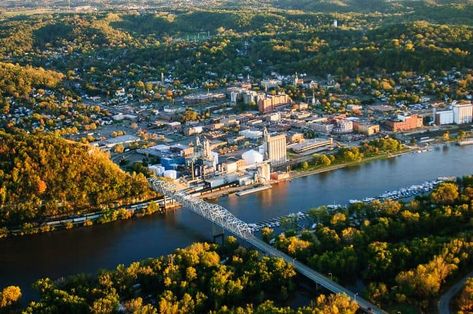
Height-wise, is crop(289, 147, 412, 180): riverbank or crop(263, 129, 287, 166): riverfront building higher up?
crop(263, 129, 287, 166): riverfront building

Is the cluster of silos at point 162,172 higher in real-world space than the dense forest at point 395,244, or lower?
lower

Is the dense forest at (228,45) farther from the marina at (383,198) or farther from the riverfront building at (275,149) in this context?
the marina at (383,198)

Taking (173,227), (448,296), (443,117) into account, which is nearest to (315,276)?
(448,296)

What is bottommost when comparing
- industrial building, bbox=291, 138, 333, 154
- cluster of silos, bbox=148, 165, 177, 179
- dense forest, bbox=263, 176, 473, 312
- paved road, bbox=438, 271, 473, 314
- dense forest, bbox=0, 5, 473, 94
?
industrial building, bbox=291, 138, 333, 154

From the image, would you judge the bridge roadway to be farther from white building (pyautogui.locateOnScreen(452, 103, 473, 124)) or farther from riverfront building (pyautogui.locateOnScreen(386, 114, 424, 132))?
white building (pyautogui.locateOnScreen(452, 103, 473, 124))

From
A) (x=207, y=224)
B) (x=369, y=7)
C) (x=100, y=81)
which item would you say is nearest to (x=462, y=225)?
(x=207, y=224)

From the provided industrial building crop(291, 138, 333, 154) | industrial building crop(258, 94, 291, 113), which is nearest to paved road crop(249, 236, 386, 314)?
industrial building crop(291, 138, 333, 154)

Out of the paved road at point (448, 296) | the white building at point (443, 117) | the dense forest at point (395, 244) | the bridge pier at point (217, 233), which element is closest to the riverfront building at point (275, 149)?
the dense forest at point (395, 244)
